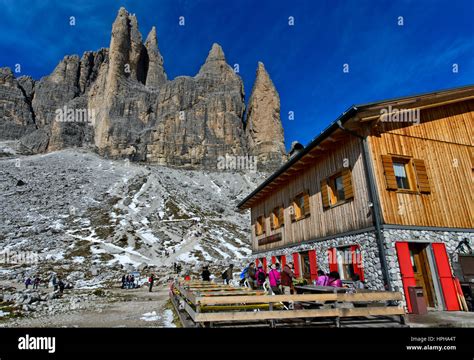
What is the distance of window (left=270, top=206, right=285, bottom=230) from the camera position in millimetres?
19922

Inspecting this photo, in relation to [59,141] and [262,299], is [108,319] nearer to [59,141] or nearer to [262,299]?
[262,299]

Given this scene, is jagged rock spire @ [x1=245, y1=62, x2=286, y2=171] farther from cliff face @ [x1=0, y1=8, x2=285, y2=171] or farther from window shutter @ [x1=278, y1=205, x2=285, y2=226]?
window shutter @ [x1=278, y1=205, x2=285, y2=226]

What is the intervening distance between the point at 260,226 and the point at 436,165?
560 inches

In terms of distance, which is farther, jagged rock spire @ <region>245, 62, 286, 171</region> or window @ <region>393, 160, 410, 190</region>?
jagged rock spire @ <region>245, 62, 286, 171</region>

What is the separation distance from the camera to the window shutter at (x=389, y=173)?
37.5 feet

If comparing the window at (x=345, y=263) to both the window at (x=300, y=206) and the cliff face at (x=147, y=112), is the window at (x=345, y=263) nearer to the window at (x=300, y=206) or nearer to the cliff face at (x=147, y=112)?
the window at (x=300, y=206)

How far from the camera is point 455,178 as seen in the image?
13039mm

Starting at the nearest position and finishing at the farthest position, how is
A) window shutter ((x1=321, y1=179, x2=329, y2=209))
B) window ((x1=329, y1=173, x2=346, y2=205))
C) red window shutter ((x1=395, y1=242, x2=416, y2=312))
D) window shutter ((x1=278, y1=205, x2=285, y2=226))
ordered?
red window shutter ((x1=395, y1=242, x2=416, y2=312)), window ((x1=329, y1=173, x2=346, y2=205)), window shutter ((x1=321, y1=179, x2=329, y2=209)), window shutter ((x1=278, y1=205, x2=285, y2=226))

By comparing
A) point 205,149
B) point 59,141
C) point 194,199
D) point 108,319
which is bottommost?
point 108,319

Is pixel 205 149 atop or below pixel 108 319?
atop

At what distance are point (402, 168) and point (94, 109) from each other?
5347 inches

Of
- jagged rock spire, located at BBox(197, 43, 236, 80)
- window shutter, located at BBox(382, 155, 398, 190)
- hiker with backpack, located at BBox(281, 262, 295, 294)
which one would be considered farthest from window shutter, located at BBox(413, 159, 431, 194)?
jagged rock spire, located at BBox(197, 43, 236, 80)

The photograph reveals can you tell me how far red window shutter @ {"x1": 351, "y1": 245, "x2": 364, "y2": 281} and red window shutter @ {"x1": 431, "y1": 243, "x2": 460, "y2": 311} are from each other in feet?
8.79
